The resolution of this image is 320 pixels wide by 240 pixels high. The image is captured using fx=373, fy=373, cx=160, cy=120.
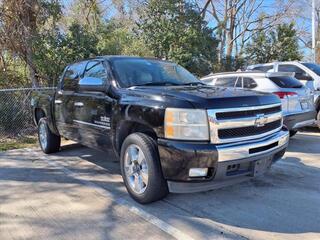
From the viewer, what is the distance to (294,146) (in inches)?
316

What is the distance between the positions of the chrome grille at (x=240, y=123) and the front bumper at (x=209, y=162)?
94 mm

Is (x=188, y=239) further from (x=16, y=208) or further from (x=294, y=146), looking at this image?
(x=294, y=146)

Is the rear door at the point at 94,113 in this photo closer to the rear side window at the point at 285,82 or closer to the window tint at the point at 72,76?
the window tint at the point at 72,76

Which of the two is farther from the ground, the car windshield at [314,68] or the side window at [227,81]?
the car windshield at [314,68]

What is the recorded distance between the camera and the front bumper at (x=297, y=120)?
7.47 meters

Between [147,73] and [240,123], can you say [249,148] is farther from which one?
[147,73]

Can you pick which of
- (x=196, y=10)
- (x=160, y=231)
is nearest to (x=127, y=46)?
(x=196, y=10)

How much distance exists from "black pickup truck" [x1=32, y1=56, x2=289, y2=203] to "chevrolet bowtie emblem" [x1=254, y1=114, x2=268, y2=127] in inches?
0.9

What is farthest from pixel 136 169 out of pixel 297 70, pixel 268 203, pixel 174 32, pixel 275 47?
pixel 275 47

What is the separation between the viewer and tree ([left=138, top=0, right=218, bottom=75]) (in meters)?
16.3

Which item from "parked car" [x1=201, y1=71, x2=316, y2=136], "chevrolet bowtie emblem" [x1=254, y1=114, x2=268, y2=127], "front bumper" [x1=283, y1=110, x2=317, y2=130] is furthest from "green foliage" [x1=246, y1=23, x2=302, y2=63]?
"chevrolet bowtie emblem" [x1=254, y1=114, x2=268, y2=127]

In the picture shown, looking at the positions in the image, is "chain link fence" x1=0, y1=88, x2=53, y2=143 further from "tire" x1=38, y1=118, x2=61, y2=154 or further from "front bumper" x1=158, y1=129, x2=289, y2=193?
"front bumper" x1=158, y1=129, x2=289, y2=193

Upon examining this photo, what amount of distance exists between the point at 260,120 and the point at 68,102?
3417mm

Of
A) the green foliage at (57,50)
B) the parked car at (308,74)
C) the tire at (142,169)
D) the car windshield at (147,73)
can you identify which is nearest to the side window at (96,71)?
the car windshield at (147,73)
